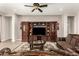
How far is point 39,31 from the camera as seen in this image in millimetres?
3490

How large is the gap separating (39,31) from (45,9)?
1.71 feet

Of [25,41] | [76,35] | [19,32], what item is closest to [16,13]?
[19,32]

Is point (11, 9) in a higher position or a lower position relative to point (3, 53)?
higher

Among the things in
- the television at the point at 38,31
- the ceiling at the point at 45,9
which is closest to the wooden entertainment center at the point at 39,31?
the television at the point at 38,31

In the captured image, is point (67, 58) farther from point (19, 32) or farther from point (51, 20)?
point (19, 32)

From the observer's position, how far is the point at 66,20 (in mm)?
3445

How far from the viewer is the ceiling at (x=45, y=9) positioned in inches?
126

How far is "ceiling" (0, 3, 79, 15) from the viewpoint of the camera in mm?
3197

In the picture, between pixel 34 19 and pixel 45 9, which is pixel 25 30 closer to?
pixel 34 19

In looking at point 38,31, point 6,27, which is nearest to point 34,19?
point 38,31

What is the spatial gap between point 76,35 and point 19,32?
4.23 feet

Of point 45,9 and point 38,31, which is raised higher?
point 45,9

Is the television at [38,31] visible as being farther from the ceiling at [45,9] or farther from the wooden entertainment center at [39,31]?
the ceiling at [45,9]

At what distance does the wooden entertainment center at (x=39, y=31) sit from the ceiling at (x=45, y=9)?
251mm
